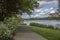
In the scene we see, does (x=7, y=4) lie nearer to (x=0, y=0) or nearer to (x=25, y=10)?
(x=0, y=0)

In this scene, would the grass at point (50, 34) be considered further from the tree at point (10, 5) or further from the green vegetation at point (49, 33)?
the tree at point (10, 5)

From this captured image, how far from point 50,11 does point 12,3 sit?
64.0 ft

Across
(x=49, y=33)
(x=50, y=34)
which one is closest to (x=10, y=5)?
(x=49, y=33)

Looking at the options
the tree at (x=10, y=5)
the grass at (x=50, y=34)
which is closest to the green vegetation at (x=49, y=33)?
the grass at (x=50, y=34)

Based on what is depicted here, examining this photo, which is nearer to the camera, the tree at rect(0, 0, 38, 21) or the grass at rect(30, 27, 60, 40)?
the grass at rect(30, 27, 60, 40)

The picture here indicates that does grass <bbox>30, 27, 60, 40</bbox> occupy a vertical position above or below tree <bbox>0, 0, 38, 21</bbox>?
below

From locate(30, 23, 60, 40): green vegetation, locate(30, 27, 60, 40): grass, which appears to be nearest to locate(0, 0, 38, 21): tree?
locate(30, 23, 60, 40): green vegetation

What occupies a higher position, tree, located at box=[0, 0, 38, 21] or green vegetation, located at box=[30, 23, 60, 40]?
tree, located at box=[0, 0, 38, 21]

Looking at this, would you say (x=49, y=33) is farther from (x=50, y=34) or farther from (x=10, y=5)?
(x=10, y=5)

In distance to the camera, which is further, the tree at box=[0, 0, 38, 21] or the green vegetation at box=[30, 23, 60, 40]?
the tree at box=[0, 0, 38, 21]

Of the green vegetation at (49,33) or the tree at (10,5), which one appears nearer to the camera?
the green vegetation at (49,33)

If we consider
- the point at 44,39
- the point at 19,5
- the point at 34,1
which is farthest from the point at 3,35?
the point at 34,1

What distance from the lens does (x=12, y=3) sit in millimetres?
21984

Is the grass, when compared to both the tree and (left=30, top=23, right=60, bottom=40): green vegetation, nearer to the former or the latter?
(left=30, top=23, right=60, bottom=40): green vegetation
